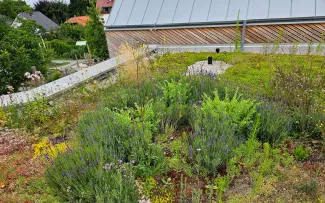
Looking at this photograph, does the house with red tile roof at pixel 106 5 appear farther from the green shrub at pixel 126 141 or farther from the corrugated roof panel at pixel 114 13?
the green shrub at pixel 126 141

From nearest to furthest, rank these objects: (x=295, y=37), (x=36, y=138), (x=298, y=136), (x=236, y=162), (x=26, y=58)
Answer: (x=236, y=162)
(x=298, y=136)
(x=36, y=138)
(x=295, y=37)
(x=26, y=58)

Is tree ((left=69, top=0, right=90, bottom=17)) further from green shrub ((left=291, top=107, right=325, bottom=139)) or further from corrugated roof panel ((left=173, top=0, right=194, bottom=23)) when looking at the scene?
green shrub ((left=291, top=107, right=325, bottom=139))

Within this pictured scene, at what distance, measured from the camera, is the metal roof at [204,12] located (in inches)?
276

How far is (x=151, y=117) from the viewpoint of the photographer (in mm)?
3156

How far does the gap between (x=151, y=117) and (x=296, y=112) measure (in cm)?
184

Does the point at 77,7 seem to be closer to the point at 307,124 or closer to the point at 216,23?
the point at 216,23

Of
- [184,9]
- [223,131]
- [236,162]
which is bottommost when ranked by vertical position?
[236,162]

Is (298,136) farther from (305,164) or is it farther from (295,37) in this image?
(295,37)

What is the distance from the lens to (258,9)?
7.48m

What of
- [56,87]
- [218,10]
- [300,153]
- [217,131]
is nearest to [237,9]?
[218,10]

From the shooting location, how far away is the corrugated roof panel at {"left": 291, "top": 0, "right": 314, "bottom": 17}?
6.90 m

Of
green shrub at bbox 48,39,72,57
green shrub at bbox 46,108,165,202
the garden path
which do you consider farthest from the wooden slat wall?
green shrub at bbox 48,39,72,57

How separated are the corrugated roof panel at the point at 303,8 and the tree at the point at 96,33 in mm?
9380

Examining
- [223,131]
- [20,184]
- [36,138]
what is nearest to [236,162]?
[223,131]
